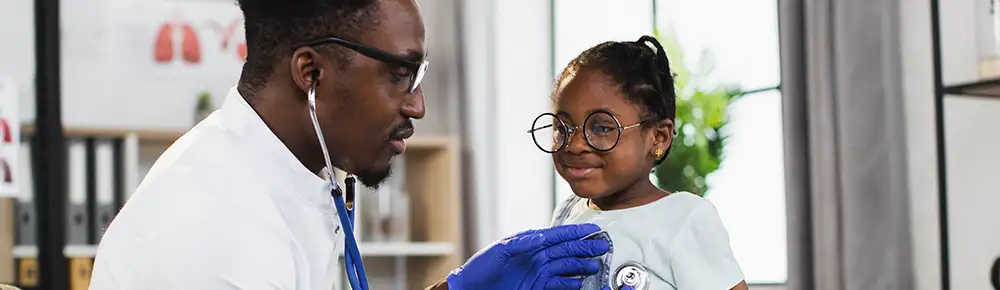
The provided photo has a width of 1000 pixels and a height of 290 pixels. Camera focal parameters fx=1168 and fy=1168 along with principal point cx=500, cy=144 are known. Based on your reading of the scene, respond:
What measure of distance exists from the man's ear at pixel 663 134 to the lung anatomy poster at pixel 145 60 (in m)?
2.93

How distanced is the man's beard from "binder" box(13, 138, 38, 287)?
2.89 m

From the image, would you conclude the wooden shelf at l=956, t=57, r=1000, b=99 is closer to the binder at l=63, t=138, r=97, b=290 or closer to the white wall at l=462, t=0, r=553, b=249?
the white wall at l=462, t=0, r=553, b=249

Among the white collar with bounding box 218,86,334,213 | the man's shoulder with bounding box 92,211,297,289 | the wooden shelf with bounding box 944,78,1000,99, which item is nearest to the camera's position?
the man's shoulder with bounding box 92,211,297,289

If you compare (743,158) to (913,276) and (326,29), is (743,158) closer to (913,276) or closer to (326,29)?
(913,276)

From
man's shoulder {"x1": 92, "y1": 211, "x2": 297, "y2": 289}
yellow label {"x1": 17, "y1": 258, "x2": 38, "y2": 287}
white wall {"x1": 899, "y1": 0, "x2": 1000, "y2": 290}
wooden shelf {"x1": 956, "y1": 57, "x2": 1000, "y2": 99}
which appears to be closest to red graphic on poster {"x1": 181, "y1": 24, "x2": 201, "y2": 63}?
yellow label {"x1": 17, "y1": 258, "x2": 38, "y2": 287}

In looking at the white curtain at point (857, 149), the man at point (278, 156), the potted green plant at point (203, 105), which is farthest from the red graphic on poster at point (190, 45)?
the man at point (278, 156)

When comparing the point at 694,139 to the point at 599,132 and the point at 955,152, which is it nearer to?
the point at 955,152

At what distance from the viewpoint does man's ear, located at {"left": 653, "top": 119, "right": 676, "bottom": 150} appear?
1638 mm

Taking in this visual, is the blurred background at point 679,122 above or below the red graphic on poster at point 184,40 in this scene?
below

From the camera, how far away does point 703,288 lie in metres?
1.49

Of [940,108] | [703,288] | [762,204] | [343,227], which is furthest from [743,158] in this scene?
[343,227]

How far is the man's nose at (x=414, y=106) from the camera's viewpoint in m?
1.34

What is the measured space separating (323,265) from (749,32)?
7.61ft

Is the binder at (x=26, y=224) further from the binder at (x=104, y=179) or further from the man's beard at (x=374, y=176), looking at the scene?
the man's beard at (x=374, y=176)
